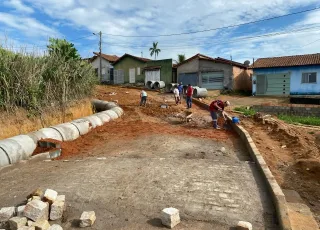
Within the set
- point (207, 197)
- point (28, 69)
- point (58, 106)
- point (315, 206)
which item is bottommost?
point (315, 206)

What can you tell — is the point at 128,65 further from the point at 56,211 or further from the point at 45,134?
the point at 56,211

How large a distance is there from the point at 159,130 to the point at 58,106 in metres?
3.86

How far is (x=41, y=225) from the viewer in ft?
10.4

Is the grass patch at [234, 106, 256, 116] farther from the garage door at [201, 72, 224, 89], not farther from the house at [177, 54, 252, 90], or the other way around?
the garage door at [201, 72, 224, 89]

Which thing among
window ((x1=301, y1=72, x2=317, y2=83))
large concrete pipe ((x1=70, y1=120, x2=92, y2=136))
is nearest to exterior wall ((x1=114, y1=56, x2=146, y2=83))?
window ((x1=301, y1=72, x2=317, y2=83))

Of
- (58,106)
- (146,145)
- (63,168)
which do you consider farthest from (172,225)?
(58,106)

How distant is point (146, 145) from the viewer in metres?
7.68

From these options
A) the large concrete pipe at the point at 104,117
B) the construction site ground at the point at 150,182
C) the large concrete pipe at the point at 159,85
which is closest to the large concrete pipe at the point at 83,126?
the construction site ground at the point at 150,182

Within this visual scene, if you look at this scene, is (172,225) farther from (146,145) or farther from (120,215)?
(146,145)

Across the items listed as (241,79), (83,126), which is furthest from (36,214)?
(241,79)

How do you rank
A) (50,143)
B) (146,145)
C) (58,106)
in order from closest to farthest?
1. (50,143)
2. (146,145)
3. (58,106)

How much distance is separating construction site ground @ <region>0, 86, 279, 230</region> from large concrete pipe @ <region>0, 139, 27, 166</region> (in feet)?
0.60

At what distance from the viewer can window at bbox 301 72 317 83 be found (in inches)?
888

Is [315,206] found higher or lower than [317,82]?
lower
